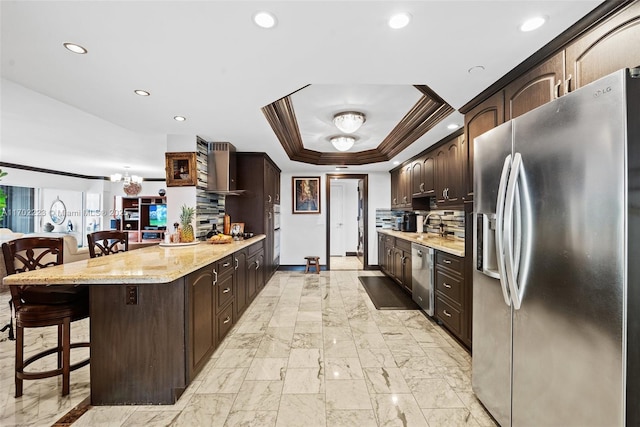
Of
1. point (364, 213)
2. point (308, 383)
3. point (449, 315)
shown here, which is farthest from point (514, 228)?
point (364, 213)

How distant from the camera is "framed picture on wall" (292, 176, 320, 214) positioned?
20.5 ft

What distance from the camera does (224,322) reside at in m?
2.70

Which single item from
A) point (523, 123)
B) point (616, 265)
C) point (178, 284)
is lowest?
point (178, 284)

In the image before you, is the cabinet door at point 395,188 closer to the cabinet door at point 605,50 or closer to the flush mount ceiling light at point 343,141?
the flush mount ceiling light at point 343,141

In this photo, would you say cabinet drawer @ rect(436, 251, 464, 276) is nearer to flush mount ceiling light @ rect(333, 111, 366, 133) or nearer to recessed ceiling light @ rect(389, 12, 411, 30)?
A: flush mount ceiling light @ rect(333, 111, 366, 133)

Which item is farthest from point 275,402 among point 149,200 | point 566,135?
point 149,200

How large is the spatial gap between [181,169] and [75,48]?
1820mm

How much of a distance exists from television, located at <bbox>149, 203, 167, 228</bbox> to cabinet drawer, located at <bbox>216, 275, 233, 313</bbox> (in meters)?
7.05

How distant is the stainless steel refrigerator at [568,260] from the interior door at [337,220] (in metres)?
6.60

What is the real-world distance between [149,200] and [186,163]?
6.62 m

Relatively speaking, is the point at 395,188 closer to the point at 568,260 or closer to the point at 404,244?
the point at 404,244

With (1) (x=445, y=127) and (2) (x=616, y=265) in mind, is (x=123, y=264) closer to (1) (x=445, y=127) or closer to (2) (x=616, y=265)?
(2) (x=616, y=265)

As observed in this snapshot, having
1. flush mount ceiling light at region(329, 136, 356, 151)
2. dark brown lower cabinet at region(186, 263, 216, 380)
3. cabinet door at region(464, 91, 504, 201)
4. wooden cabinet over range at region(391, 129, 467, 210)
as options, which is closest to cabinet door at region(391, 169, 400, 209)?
wooden cabinet over range at region(391, 129, 467, 210)

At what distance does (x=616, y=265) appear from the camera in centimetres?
97
